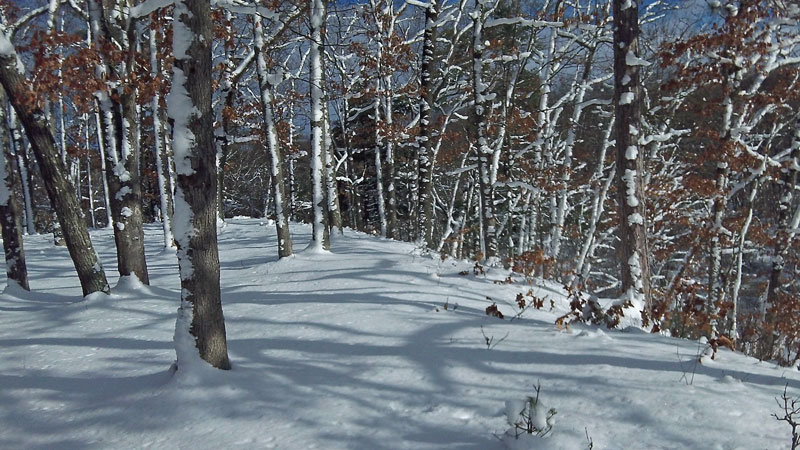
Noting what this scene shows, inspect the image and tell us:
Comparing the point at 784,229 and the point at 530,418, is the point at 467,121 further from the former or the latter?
the point at 530,418

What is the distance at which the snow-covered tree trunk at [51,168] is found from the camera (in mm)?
7348

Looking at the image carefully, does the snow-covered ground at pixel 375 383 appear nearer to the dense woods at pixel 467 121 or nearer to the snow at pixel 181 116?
the dense woods at pixel 467 121

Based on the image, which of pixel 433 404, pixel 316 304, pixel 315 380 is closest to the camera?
pixel 433 404

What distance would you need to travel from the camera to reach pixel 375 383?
162 inches

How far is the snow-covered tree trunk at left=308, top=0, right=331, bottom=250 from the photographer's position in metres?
11.3

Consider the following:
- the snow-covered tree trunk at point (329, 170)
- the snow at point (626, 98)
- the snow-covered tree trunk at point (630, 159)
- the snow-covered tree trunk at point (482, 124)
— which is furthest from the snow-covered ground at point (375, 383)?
the snow-covered tree trunk at point (329, 170)

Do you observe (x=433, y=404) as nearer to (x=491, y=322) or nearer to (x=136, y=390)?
(x=491, y=322)

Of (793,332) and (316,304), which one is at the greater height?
(316,304)

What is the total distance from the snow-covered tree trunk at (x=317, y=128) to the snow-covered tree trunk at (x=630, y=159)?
22.5 feet

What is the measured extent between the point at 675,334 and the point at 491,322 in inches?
102

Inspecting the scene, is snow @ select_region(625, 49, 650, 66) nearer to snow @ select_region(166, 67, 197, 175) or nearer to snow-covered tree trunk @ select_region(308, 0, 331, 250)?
snow @ select_region(166, 67, 197, 175)

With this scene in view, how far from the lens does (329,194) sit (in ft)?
44.4

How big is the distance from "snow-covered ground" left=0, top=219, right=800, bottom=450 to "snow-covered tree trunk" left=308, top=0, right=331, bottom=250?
15.0 ft

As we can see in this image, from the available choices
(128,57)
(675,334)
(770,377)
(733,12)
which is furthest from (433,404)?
(733,12)
